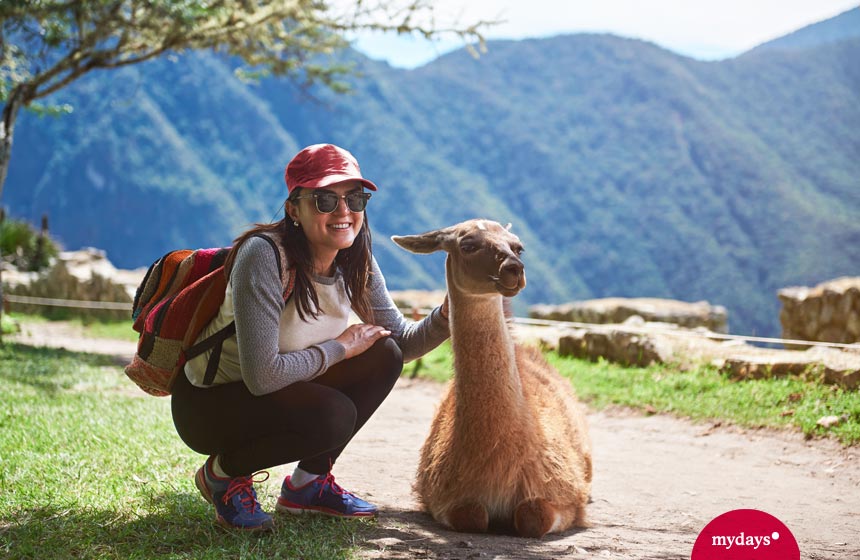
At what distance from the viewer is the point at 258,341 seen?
9.14 feet

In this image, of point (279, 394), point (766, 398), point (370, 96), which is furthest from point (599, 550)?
point (370, 96)

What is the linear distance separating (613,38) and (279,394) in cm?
5395

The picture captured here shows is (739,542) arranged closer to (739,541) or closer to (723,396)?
(739,541)

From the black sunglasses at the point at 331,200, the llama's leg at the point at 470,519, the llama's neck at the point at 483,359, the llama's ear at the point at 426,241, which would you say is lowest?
the llama's leg at the point at 470,519

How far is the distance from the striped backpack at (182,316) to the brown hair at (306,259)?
0.05 m

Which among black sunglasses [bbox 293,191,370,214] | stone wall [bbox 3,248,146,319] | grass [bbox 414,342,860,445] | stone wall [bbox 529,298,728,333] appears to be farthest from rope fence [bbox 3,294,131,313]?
black sunglasses [bbox 293,191,370,214]

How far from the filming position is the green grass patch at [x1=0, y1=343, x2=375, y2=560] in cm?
284

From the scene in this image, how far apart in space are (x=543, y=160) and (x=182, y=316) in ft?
158

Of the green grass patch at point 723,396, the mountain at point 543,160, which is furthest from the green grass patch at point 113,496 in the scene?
the mountain at point 543,160

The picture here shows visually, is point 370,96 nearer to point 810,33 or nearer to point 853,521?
point 810,33

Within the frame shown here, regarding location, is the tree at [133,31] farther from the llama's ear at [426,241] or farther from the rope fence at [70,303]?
the llama's ear at [426,241]

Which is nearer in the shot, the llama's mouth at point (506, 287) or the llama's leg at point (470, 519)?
the llama's mouth at point (506, 287)

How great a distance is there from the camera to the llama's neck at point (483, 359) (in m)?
3.29

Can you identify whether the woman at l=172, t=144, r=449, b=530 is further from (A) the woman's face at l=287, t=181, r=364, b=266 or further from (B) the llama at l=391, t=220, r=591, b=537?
(B) the llama at l=391, t=220, r=591, b=537
